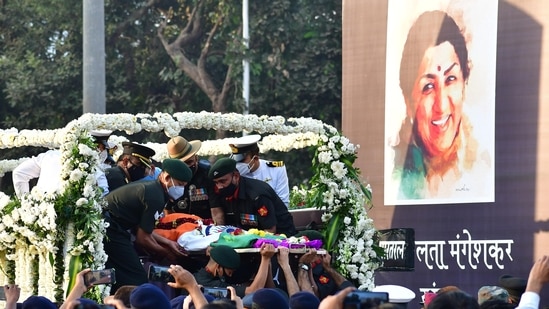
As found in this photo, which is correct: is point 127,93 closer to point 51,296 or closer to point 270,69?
point 270,69

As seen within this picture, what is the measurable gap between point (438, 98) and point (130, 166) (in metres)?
4.44

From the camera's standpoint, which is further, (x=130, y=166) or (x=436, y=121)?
(x=436, y=121)

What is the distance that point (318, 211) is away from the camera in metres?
11.4

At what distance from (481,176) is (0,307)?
18.4 ft

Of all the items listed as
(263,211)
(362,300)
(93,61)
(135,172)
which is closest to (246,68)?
(93,61)

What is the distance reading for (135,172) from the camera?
Result: 417 inches

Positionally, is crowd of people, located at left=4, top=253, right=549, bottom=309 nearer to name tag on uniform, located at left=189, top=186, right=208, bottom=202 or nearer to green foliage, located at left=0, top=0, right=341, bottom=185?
name tag on uniform, located at left=189, top=186, right=208, bottom=202

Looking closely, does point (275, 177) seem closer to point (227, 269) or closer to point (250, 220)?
point (250, 220)

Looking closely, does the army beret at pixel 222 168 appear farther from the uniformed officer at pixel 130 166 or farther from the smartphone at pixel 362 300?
the smartphone at pixel 362 300

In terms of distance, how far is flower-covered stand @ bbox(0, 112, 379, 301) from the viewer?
945cm

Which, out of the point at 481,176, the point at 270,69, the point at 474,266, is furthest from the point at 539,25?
the point at 270,69

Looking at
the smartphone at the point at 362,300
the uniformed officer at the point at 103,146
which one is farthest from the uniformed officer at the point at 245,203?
the smartphone at the point at 362,300

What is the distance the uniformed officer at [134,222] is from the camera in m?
9.62

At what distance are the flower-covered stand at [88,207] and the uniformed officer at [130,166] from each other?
0.95 feet
